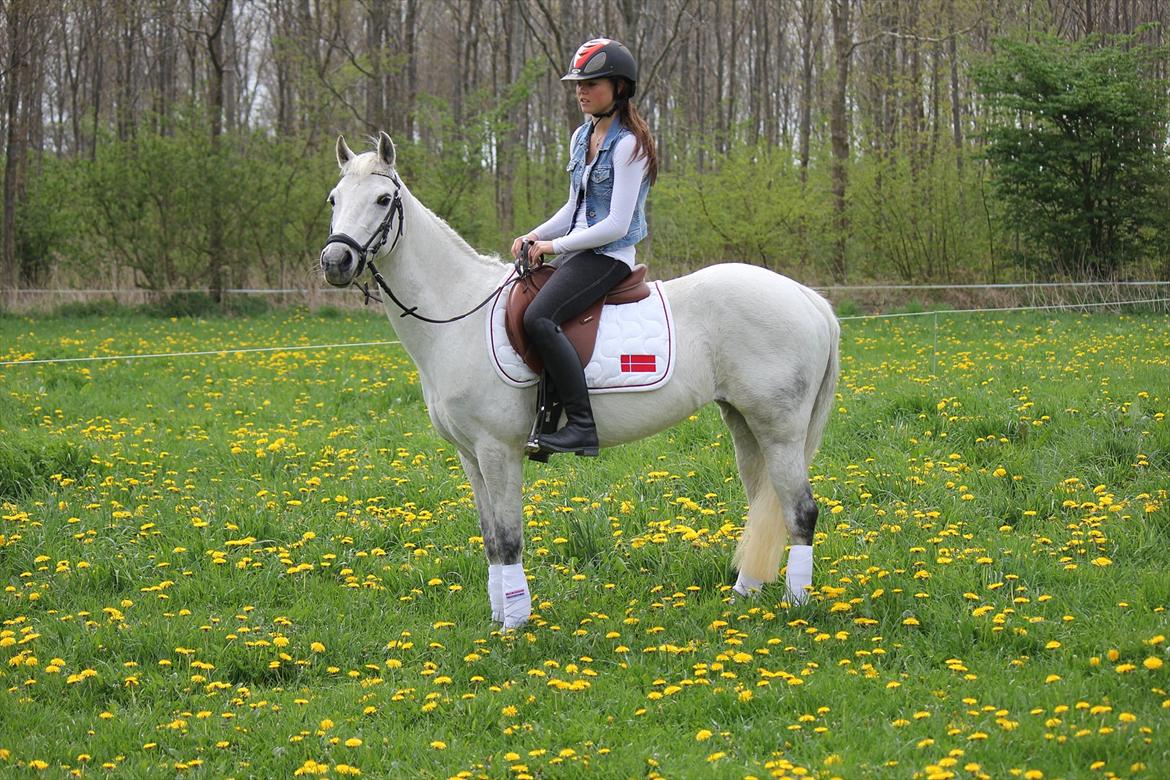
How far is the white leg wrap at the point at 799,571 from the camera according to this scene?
226 inches

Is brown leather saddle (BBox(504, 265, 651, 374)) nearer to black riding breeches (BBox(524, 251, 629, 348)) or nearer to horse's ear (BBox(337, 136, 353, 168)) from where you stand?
black riding breeches (BBox(524, 251, 629, 348))

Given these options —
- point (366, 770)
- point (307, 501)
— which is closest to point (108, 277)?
point (307, 501)

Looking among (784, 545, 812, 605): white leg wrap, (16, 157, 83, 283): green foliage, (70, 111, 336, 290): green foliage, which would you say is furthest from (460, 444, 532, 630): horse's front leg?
(16, 157, 83, 283): green foliage

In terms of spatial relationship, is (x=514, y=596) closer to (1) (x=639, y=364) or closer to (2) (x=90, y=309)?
(1) (x=639, y=364)

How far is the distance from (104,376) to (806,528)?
34.3 feet

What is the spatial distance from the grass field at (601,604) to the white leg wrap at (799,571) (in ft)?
0.38

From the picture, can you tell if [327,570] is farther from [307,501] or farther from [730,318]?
[730,318]

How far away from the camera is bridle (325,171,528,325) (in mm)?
5172

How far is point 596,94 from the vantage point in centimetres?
554

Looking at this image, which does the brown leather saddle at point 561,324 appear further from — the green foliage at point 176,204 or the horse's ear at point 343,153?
the green foliage at point 176,204

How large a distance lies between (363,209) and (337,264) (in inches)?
16.2

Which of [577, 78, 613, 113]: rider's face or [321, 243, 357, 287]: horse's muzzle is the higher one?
[577, 78, 613, 113]: rider's face

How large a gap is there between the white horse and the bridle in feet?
0.06

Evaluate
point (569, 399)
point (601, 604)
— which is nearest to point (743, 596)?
point (601, 604)
